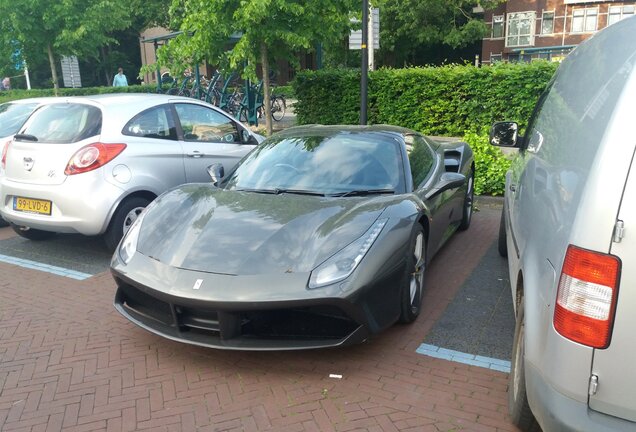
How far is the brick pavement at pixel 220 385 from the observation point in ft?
9.29

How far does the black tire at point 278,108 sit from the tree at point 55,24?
518cm

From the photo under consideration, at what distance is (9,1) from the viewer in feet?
42.3

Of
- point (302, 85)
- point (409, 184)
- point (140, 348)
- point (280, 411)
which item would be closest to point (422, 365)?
point (280, 411)

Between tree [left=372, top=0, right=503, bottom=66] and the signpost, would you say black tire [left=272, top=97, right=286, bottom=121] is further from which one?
tree [left=372, top=0, right=503, bottom=66]

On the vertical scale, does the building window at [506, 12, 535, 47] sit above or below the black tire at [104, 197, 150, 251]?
above

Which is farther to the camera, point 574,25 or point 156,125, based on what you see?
point 574,25

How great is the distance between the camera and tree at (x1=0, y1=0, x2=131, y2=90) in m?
13.3

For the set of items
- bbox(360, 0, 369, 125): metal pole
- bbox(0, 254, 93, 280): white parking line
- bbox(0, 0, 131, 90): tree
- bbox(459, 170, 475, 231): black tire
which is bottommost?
bbox(0, 254, 93, 280): white parking line

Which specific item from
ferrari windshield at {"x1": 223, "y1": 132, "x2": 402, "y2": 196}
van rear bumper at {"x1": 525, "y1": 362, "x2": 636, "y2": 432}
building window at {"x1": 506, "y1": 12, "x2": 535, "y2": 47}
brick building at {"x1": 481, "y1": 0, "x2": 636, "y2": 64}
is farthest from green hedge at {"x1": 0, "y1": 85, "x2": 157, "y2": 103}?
building window at {"x1": 506, "y1": 12, "x2": 535, "y2": 47}

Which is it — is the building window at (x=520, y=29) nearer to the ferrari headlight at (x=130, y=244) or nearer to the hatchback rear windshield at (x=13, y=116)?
the hatchback rear windshield at (x=13, y=116)

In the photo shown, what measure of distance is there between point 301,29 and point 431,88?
266cm

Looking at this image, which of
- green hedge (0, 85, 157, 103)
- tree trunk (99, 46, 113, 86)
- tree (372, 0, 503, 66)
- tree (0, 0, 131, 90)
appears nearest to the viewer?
tree (0, 0, 131, 90)

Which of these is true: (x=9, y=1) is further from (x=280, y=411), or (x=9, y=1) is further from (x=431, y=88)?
(x=280, y=411)

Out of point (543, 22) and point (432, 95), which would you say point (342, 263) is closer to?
point (432, 95)
